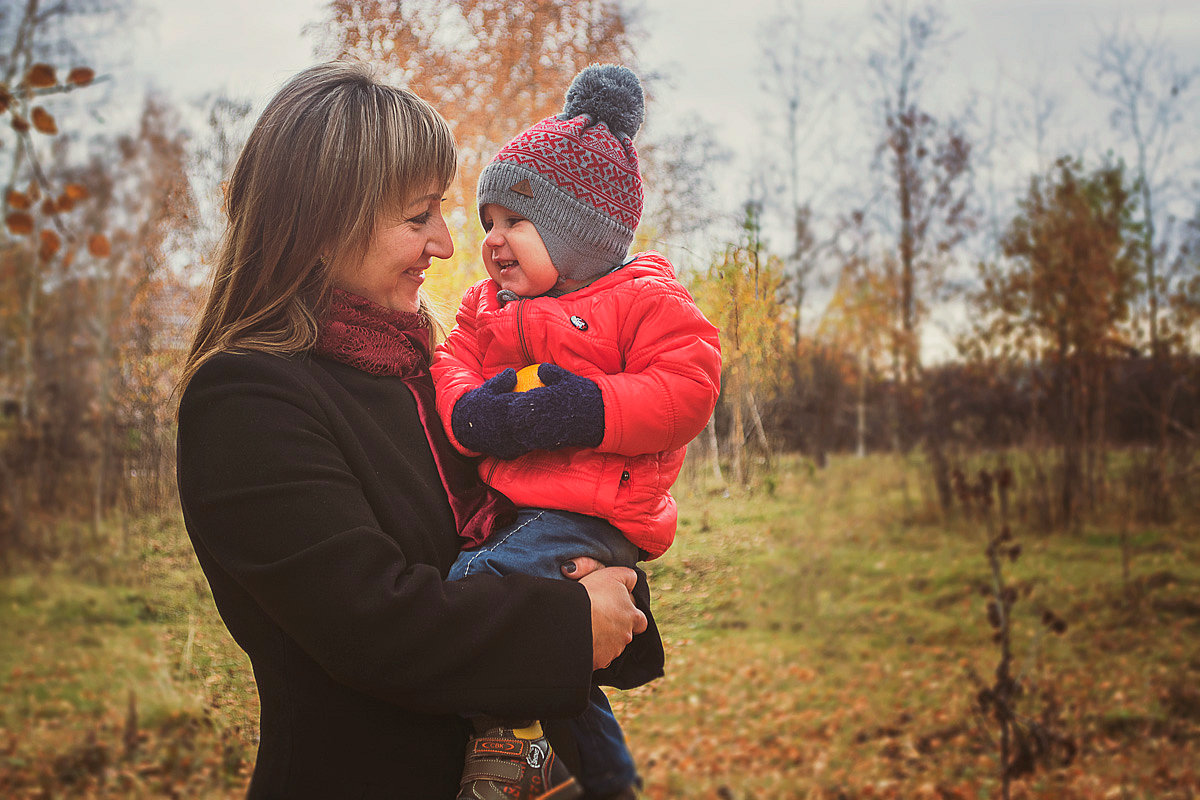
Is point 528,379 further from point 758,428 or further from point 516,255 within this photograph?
point 758,428

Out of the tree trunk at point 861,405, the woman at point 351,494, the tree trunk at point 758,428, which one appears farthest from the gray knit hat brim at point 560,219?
the tree trunk at point 861,405

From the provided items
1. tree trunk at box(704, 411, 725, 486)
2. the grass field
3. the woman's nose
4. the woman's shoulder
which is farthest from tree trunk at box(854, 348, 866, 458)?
the woman's shoulder

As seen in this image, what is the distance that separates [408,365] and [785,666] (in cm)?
561

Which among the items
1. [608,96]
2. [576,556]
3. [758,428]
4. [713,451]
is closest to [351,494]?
[576,556]

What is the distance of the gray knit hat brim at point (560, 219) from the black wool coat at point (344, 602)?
1.41 feet

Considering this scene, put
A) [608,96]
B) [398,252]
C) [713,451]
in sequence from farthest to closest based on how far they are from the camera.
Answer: [713,451]
[608,96]
[398,252]

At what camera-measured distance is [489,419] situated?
130 cm

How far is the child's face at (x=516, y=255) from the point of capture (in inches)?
56.9

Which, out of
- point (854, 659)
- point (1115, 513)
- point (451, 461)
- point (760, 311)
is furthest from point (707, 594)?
point (1115, 513)

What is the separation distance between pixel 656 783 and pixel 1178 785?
291 cm

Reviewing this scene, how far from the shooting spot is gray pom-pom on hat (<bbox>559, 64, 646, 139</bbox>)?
1.50 metres

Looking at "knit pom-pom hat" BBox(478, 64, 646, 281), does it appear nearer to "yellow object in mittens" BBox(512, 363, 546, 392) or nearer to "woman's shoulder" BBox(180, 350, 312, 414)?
"yellow object in mittens" BBox(512, 363, 546, 392)

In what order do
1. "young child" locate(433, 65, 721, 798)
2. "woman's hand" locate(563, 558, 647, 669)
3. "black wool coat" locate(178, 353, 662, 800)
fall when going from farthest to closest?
"young child" locate(433, 65, 721, 798), "woman's hand" locate(563, 558, 647, 669), "black wool coat" locate(178, 353, 662, 800)

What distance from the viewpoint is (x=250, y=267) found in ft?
4.48
